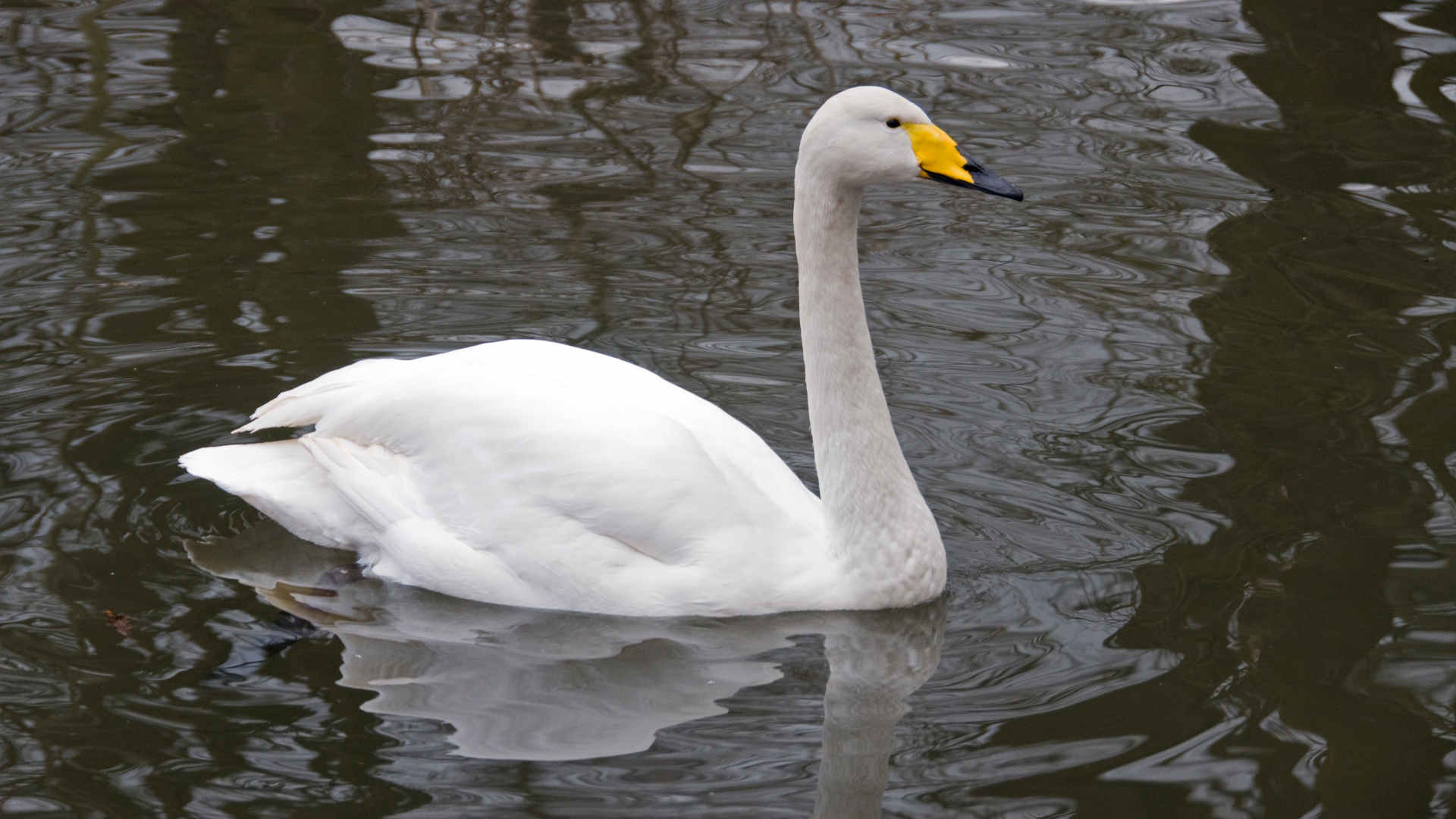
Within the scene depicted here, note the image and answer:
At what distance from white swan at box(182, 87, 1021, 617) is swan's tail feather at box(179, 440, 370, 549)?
0.05 meters

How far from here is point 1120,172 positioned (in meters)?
10.2

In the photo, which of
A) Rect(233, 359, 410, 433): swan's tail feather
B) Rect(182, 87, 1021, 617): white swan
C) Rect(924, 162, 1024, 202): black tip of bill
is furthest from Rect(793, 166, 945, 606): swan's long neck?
A: Rect(233, 359, 410, 433): swan's tail feather

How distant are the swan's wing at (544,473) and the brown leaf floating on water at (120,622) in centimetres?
69

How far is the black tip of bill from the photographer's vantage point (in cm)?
551

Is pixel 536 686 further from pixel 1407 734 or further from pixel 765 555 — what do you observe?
pixel 1407 734

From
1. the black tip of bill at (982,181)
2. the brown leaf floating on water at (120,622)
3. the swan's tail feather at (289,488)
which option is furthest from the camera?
the swan's tail feather at (289,488)

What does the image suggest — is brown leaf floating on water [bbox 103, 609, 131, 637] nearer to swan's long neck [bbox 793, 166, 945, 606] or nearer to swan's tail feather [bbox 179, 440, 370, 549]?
swan's tail feather [bbox 179, 440, 370, 549]

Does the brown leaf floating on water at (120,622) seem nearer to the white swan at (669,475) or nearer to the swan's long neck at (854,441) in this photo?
the white swan at (669,475)

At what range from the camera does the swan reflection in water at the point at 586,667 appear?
16.8 feet

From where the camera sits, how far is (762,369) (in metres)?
7.83

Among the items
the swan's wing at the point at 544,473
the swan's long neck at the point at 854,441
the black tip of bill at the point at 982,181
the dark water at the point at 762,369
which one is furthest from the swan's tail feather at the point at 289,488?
the black tip of bill at the point at 982,181

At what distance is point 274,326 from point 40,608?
265cm

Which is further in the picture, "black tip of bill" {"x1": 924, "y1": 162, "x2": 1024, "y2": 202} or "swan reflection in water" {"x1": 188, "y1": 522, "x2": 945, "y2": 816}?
"black tip of bill" {"x1": 924, "y1": 162, "x2": 1024, "y2": 202}

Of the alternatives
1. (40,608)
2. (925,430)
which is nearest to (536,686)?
(40,608)
